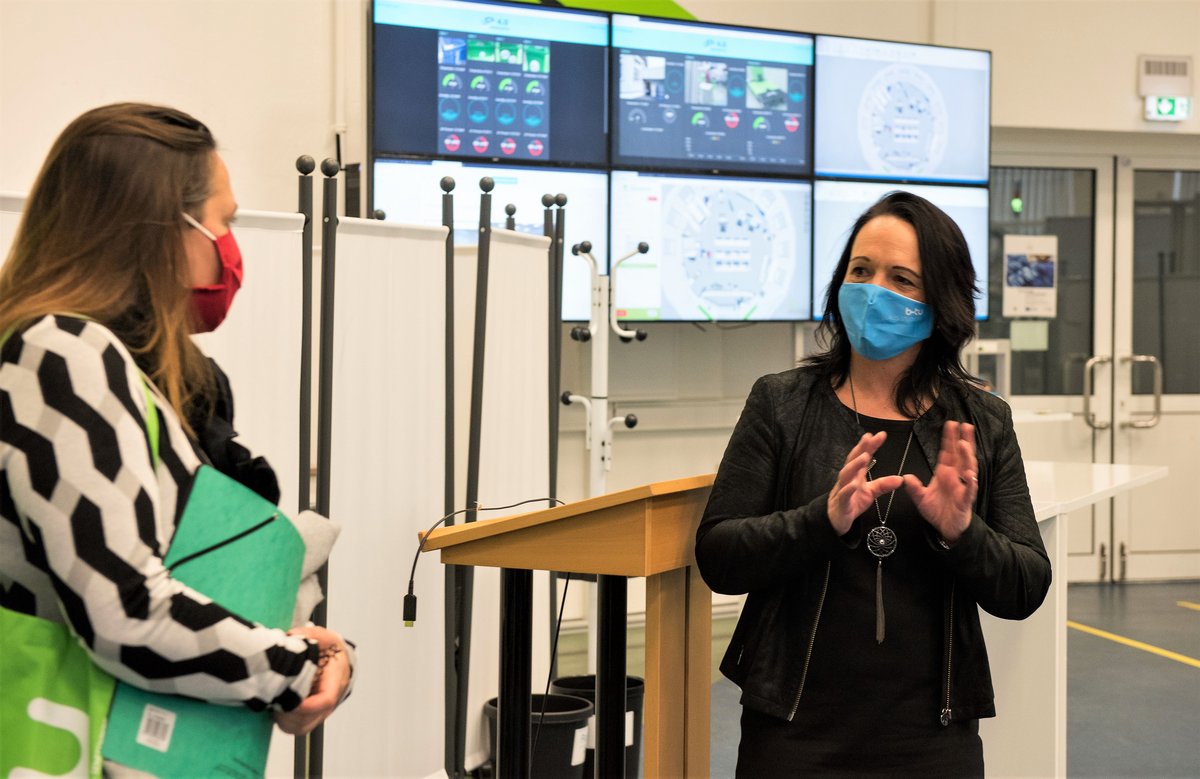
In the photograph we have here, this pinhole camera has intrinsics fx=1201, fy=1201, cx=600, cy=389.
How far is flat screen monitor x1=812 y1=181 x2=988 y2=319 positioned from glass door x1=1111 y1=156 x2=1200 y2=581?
1742 mm

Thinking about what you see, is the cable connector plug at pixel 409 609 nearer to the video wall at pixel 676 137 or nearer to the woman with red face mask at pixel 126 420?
the woman with red face mask at pixel 126 420

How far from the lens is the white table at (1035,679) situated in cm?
286

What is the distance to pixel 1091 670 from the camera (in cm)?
535

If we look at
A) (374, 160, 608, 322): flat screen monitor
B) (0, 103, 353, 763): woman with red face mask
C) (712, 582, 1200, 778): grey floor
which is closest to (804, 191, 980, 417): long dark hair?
(0, 103, 353, 763): woman with red face mask

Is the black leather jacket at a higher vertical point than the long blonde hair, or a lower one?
lower

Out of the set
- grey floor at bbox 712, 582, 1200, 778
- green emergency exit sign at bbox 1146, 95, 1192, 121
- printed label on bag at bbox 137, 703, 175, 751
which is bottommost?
grey floor at bbox 712, 582, 1200, 778

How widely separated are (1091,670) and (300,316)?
13.3 ft

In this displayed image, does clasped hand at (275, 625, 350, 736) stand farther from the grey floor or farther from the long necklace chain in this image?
the grey floor

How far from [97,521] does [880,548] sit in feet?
3.83

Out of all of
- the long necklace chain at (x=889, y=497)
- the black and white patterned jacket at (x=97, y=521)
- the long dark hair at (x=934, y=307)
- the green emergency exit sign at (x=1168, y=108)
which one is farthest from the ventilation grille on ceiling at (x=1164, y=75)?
the black and white patterned jacket at (x=97, y=521)

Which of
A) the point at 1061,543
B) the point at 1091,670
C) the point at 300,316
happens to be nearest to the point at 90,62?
the point at 300,316

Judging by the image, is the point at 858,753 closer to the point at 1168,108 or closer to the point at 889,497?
the point at 889,497

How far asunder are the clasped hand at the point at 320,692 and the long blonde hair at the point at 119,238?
310 mm

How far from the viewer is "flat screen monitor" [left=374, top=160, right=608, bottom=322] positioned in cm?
491
